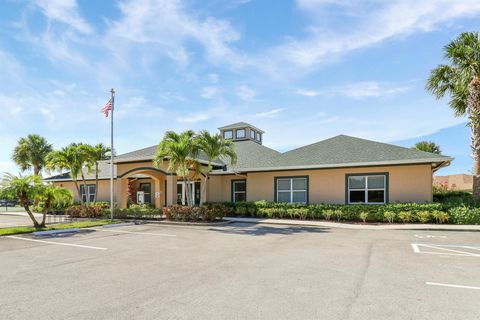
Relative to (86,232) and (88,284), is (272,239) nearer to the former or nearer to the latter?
(88,284)

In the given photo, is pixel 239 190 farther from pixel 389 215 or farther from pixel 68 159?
pixel 68 159

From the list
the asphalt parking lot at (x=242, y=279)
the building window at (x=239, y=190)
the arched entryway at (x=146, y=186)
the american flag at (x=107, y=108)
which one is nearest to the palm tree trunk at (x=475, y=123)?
the asphalt parking lot at (x=242, y=279)

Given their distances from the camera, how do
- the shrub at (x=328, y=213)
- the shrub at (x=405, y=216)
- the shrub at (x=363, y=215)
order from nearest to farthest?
1. the shrub at (x=405, y=216)
2. the shrub at (x=363, y=215)
3. the shrub at (x=328, y=213)

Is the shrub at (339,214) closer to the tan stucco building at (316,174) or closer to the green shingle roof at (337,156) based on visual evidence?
the tan stucco building at (316,174)

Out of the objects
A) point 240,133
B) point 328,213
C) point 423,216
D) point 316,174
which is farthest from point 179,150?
point 240,133

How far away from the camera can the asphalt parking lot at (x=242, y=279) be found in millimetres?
5059

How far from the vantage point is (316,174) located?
2086 centimetres

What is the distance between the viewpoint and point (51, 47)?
45.3 feet

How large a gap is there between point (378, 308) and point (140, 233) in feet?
39.0

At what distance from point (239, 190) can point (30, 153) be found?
3002cm

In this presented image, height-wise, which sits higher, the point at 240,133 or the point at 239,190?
the point at 240,133

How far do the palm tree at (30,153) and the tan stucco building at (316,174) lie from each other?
74.5 ft

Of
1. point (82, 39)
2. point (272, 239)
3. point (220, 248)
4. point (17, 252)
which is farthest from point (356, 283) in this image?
point (82, 39)

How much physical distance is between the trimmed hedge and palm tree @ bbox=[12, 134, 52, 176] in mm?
30960
